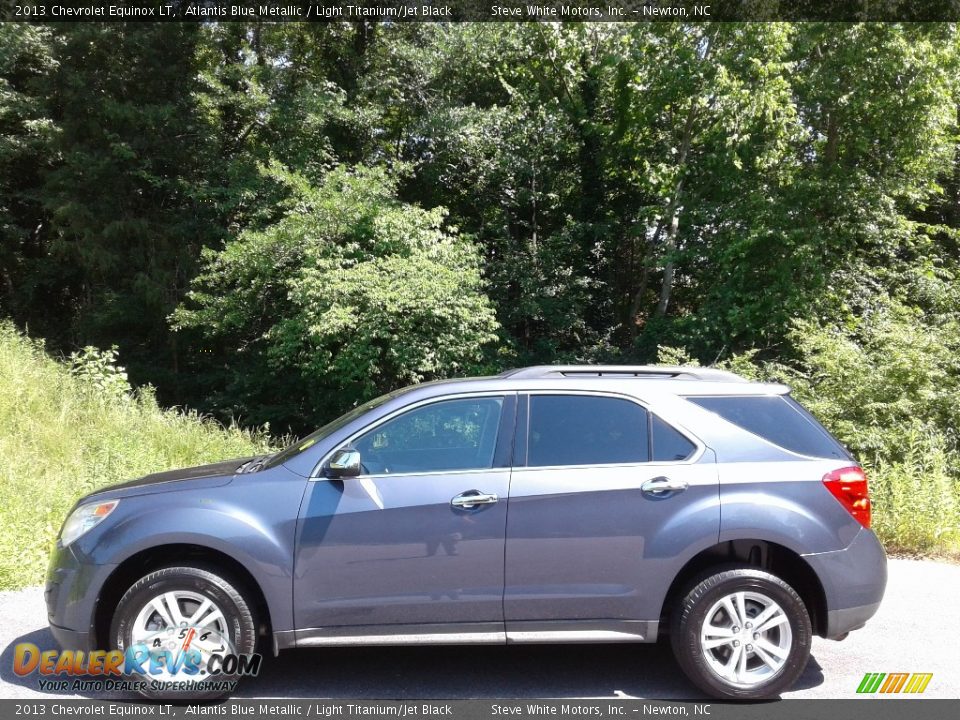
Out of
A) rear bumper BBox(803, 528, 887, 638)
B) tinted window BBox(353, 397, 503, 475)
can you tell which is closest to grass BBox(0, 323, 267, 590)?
tinted window BBox(353, 397, 503, 475)

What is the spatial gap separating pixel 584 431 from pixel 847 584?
63.1 inches

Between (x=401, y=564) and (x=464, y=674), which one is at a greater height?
(x=401, y=564)

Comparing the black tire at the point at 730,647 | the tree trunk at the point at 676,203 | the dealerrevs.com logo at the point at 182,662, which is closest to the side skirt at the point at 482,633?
the black tire at the point at 730,647

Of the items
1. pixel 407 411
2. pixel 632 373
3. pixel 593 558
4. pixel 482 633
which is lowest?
pixel 482 633

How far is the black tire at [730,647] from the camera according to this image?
14.2ft

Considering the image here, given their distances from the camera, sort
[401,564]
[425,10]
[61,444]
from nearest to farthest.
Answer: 1. [401,564]
2. [61,444]
3. [425,10]

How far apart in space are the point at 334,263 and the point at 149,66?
29.8ft

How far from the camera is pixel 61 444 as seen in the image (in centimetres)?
1041

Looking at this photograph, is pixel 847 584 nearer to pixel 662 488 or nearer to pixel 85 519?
pixel 662 488

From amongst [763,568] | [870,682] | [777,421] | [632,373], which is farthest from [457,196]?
[870,682]

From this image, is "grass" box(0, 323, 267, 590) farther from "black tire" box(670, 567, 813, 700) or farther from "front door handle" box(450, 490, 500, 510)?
"black tire" box(670, 567, 813, 700)

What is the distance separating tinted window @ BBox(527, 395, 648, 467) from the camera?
455cm

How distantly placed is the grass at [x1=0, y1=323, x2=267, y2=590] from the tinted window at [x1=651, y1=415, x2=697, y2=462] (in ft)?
16.4

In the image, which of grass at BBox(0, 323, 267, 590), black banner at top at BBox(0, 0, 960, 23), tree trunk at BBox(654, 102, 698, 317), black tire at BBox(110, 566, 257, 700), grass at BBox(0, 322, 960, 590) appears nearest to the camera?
black tire at BBox(110, 566, 257, 700)
